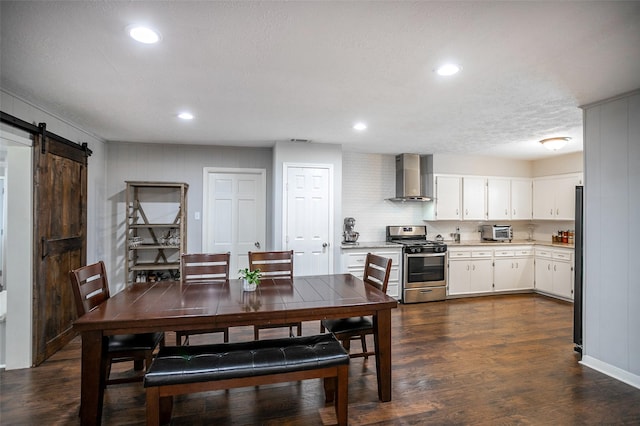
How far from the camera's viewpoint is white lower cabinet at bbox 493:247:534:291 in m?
5.49

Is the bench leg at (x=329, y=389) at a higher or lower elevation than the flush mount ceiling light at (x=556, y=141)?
lower

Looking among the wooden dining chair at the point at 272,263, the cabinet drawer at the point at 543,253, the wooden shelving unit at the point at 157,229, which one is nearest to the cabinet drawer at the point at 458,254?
the cabinet drawer at the point at 543,253

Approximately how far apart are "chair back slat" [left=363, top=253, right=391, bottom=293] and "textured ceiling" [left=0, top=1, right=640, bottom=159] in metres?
1.45

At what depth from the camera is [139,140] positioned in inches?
181

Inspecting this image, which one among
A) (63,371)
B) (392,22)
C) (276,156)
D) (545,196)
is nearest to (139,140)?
(276,156)

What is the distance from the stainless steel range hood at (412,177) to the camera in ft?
17.9

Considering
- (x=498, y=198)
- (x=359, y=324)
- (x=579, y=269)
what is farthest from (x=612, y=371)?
(x=498, y=198)

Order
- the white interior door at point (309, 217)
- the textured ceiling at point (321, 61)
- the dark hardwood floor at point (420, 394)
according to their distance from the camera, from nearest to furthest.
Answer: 1. the textured ceiling at point (321, 61)
2. the dark hardwood floor at point (420, 394)
3. the white interior door at point (309, 217)

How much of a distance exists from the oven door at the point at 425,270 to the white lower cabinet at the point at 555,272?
1.76 m

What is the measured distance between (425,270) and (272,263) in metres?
2.94

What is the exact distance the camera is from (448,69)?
226 centimetres

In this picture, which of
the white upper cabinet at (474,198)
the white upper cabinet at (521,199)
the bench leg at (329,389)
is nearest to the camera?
the bench leg at (329,389)

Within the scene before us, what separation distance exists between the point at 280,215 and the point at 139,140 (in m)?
2.28

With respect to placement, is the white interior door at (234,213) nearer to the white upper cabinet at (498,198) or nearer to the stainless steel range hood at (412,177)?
the stainless steel range hood at (412,177)
